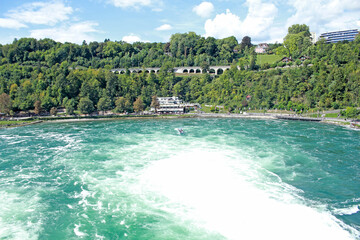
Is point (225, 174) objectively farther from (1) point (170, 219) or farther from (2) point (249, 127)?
(2) point (249, 127)

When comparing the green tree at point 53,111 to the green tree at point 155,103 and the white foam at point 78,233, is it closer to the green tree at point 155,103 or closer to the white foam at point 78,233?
the green tree at point 155,103

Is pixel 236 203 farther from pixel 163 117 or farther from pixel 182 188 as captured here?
pixel 163 117

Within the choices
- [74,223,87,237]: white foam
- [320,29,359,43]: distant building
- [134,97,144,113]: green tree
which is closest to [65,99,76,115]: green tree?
[134,97,144,113]: green tree

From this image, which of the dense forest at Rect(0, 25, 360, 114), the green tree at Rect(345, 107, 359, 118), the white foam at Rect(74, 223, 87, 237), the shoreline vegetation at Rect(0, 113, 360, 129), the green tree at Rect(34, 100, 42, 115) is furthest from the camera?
the green tree at Rect(34, 100, 42, 115)

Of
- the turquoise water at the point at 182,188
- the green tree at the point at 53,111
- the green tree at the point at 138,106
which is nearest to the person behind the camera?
the turquoise water at the point at 182,188

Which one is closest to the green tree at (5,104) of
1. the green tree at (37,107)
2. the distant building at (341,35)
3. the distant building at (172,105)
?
the green tree at (37,107)

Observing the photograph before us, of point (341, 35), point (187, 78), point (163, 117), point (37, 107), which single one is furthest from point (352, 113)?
point (341, 35)

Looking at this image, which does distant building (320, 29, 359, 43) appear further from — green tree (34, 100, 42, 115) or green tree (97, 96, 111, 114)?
green tree (34, 100, 42, 115)
